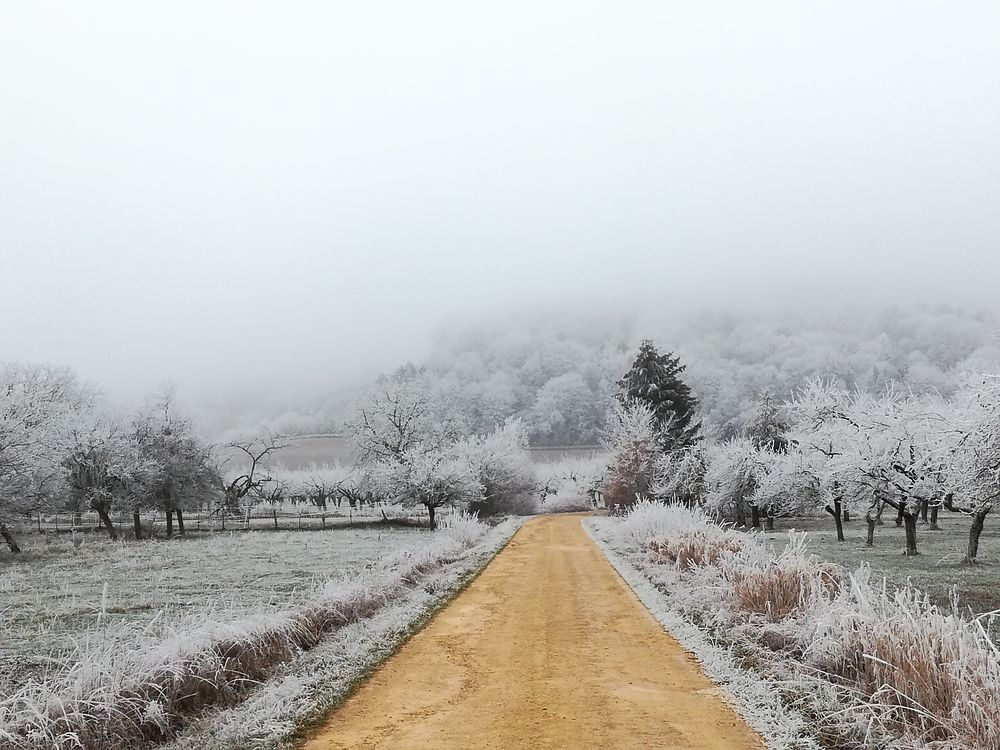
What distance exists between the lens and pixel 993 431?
1249 centimetres

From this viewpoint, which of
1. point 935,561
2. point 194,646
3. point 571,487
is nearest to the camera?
point 194,646

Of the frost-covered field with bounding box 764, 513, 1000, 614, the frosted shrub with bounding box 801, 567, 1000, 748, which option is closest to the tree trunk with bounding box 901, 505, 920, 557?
the frost-covered field with bounding box 764, 513, 1000, 614

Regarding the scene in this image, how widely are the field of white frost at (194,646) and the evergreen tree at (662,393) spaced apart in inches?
1692

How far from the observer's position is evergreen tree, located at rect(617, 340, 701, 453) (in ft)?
201

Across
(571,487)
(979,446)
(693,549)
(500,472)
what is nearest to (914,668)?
(979,446)

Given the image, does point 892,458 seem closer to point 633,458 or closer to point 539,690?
point 539,690

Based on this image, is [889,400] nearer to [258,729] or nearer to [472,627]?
[472,627]

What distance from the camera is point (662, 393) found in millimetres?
62344

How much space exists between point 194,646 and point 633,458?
5051cm

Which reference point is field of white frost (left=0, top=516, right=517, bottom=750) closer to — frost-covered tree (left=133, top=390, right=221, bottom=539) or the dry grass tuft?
the dry grass tuft

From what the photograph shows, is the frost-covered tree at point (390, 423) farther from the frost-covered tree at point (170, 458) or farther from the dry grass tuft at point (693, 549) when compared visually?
the dry grass tuft at point (693, 549)

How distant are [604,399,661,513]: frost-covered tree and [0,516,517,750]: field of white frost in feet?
120

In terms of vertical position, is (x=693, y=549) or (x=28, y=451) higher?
(x=28, y=451)

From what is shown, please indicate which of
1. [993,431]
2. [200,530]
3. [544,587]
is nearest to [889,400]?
[993,431]
